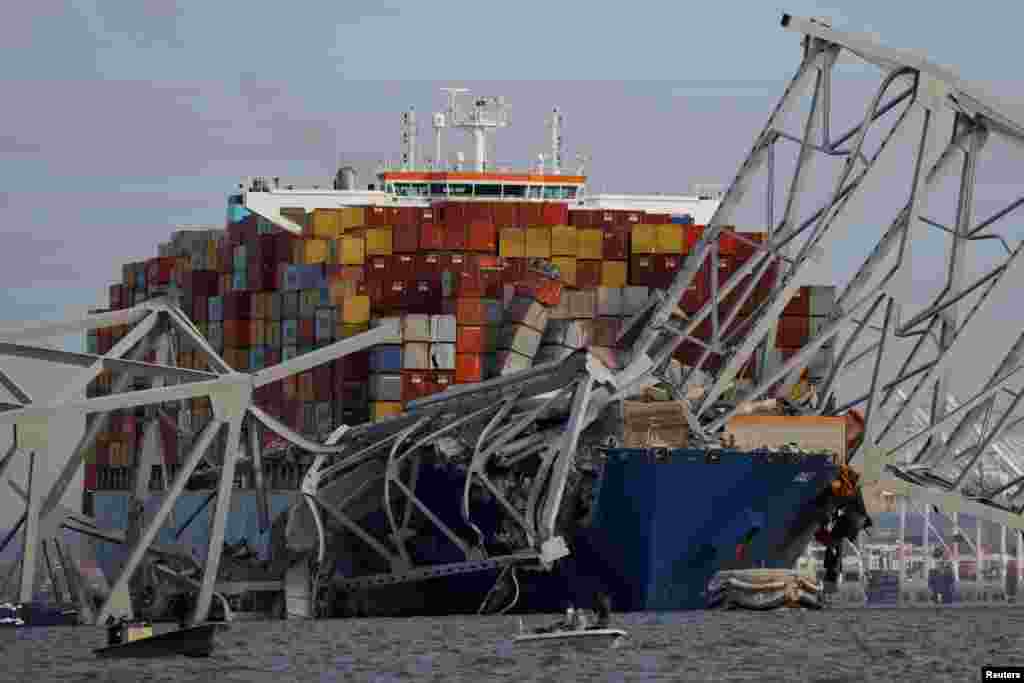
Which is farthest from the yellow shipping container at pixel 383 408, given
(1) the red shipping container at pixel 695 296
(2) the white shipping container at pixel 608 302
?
(1) the red shipping container at pixel 695 296

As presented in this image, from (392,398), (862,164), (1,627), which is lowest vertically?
(1,627)

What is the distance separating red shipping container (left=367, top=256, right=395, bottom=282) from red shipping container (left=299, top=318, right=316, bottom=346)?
8.57 feet

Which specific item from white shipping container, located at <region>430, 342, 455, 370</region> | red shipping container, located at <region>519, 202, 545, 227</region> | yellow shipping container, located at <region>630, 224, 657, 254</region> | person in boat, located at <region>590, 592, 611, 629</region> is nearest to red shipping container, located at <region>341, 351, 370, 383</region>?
white shipping container, located at <region>430, 342, 455, 370</region>

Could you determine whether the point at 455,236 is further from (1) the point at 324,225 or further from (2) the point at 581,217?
(2) the point at 581,217

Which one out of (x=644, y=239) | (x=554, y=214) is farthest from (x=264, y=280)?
(x=644, y=239)

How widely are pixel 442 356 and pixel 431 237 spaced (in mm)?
7401

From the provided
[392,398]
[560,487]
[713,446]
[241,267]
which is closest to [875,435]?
[713,446]

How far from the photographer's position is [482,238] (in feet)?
335

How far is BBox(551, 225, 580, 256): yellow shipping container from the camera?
100625 mm

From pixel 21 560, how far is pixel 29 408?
13.4 feet

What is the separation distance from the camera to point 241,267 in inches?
4252

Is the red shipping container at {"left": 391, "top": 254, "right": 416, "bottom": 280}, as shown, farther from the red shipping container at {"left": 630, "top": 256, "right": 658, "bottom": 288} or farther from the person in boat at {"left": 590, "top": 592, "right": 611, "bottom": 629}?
the person in boat at {"left": 590, "top": 592, "right": 611, "bottom": 629}

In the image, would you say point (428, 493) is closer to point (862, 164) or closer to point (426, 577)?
point (426, 577)

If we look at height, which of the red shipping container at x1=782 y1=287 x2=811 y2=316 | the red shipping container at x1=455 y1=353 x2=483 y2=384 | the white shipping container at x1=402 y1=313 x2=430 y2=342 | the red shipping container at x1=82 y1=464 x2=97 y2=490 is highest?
the red shipping container at x1=782 y1=287 x2=811 y2=316
